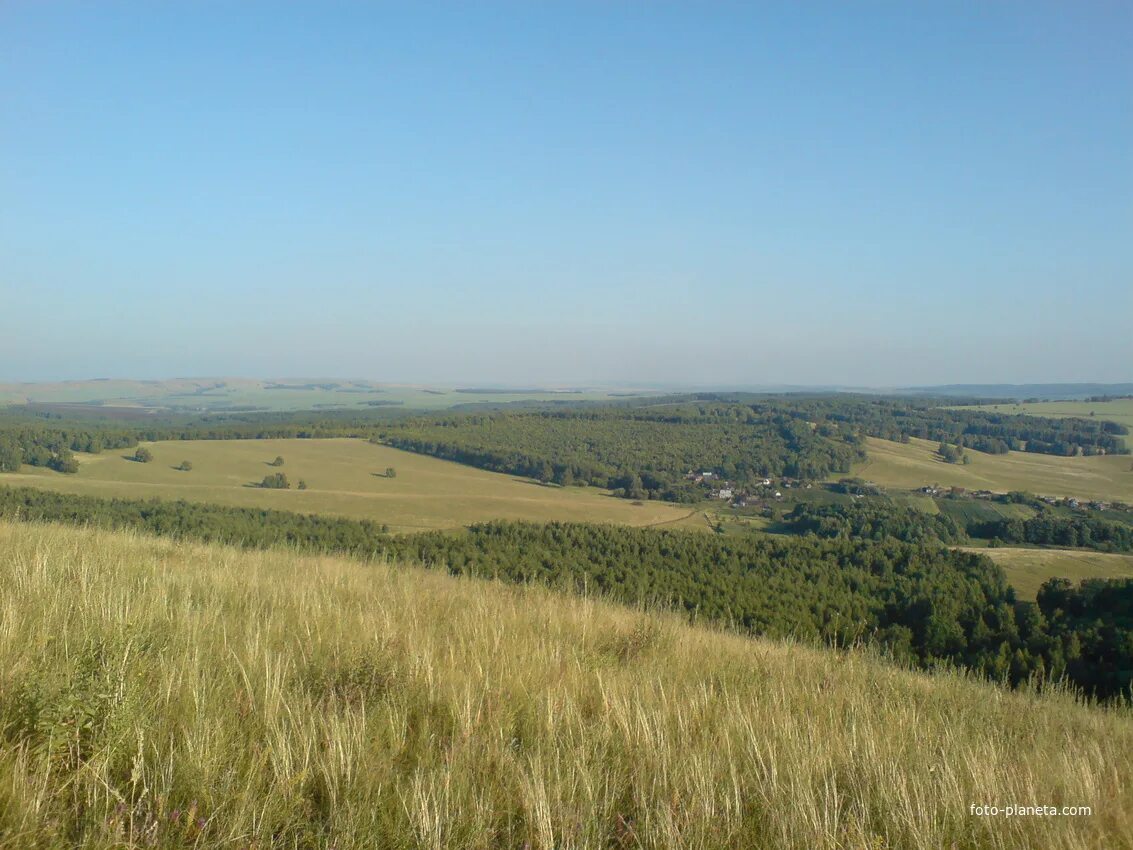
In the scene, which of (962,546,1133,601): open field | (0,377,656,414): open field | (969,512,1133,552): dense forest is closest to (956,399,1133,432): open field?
(969,512,1133,552): dense forest

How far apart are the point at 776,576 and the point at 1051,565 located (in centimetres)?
1077

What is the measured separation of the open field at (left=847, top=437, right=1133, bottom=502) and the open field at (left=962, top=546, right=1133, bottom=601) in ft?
51.4

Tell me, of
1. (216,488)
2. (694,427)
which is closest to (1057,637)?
(216,488)

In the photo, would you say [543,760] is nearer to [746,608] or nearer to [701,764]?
[701,764]

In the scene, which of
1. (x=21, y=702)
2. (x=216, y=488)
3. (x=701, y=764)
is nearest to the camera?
(x=21, y=702)

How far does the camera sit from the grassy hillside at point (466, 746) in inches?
84.3

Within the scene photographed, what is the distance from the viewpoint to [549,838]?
207cm

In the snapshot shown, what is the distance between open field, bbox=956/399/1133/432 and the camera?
57.7 m

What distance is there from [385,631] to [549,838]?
2.60 metres

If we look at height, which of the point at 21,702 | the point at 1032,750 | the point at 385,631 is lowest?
the point at 1032,750

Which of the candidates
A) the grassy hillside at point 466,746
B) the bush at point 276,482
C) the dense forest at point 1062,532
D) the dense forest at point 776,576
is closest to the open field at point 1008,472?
the dense forest at point 1062,532

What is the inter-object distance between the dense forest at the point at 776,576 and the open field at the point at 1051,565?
0.88 metres

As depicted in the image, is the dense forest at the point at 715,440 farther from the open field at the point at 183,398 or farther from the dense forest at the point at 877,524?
the open field at the point at 183,398

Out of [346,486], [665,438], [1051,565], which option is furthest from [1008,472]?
[346,486]
